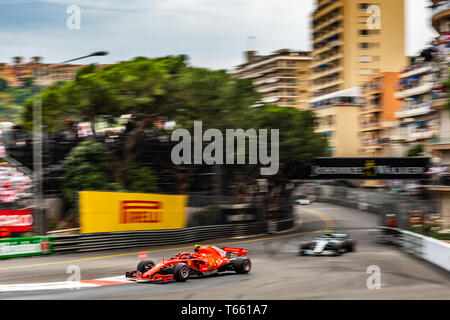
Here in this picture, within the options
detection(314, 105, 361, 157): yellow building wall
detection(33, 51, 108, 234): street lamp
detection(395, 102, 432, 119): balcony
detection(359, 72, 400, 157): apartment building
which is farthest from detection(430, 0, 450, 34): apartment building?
detection(314, 105, 361, 157): yellow building wall

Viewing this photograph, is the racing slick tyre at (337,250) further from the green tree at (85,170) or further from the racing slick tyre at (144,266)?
the green tree at (85,170)

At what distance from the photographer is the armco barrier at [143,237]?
2392 centimetres

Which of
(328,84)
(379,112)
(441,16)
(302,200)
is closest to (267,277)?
(441,16)

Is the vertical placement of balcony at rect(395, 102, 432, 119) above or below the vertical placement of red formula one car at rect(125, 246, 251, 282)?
above

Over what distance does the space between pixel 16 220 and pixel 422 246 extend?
15777mm

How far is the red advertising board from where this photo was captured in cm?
2327

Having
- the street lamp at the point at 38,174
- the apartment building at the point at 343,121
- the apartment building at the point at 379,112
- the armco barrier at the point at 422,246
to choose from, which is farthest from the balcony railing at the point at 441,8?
the apartment building at the point at 343,121

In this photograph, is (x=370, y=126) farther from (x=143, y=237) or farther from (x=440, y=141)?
(x=143, y=237)

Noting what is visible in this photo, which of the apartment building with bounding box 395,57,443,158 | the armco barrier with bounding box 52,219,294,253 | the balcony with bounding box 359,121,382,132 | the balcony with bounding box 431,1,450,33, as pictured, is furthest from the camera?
the balcony with bounding box 359,121,382,132

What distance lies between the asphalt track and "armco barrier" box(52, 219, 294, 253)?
0.62 metres

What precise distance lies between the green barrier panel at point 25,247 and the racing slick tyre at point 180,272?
9.62 metres

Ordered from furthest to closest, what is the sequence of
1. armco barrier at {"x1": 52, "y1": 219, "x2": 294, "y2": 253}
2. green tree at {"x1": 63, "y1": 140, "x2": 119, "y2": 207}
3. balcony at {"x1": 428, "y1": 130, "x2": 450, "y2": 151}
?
1. balcony at {"x1": 428, "y1": 130, "x2": 450, "y2": 151}
2. green tree at {"x1": 63, "y1": 140, "x2": 119, "y2": 207}
3. armco barrier at {"x1": 52, "y1": 219, "x2": 294, "y2": 253}

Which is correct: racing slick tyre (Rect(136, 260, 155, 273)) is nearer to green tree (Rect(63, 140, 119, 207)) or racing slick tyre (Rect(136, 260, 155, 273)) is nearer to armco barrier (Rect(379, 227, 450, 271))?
armco barrier (Rect(379, 227, 450, 271))
